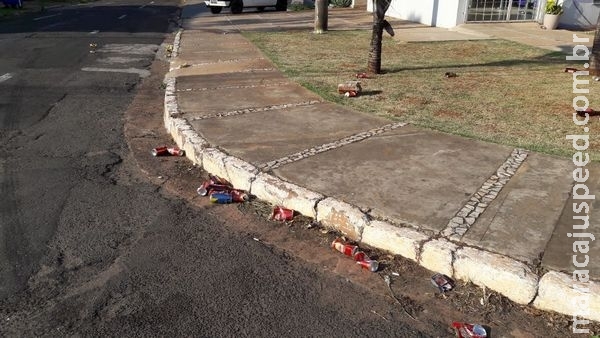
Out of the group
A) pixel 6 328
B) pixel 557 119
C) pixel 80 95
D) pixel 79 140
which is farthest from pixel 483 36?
pixel 6 328

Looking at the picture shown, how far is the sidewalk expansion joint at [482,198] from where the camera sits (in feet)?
11.9

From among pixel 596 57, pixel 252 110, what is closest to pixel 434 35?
pixel 596 57

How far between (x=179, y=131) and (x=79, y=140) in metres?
1.32

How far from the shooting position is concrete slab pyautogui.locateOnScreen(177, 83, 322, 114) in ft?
22.3

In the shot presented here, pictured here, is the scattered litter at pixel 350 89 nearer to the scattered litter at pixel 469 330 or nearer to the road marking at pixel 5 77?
the scattered litter at pixel 469 330

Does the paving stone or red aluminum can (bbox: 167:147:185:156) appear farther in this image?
red aluminum can (bbox: 167:147:185:156)

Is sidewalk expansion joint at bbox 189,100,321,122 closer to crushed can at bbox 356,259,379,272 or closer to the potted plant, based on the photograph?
crushed can at bbox 356,259,379,272

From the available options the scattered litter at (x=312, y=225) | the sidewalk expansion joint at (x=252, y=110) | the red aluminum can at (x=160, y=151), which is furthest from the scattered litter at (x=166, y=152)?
the scattered litter at (x=312, y=225)

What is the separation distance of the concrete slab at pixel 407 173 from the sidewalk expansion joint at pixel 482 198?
5 cm

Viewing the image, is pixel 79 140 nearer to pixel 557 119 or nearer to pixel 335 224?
pixel 335 224

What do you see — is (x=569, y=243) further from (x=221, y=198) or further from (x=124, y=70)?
(x=124, y=70)

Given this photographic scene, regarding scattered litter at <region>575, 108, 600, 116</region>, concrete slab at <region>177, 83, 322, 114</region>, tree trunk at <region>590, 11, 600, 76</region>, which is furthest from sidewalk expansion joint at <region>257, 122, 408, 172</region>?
tree trunk at <region>590, 11, 600, 76</region>

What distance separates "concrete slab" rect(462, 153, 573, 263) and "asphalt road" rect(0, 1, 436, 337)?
2.83 ft

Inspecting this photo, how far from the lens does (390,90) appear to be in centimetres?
792
